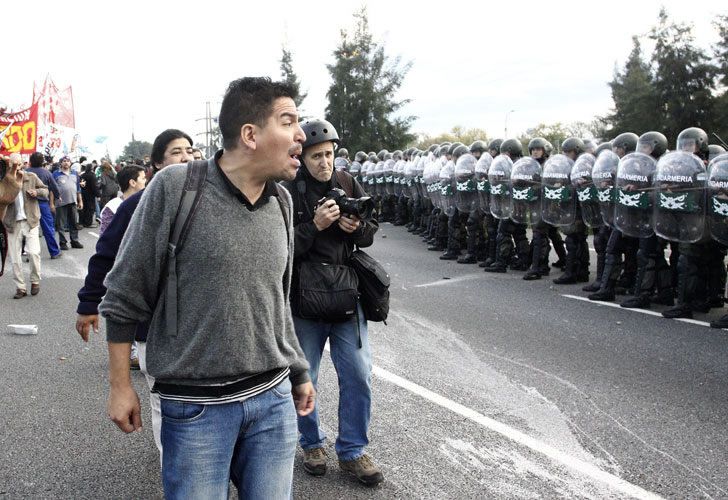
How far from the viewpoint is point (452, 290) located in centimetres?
963

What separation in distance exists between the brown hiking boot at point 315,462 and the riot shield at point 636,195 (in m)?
5.70

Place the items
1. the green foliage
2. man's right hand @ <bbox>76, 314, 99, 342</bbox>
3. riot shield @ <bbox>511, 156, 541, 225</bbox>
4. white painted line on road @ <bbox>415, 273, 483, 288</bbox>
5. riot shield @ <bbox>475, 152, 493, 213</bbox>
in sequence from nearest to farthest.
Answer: man's right hand @ <bbox>76, 314, 99, 342</bbox>, white painted line on road @ <bbox>415, 273, 483, 288</bbox>, riot shield @ <bbox>511, 156, 541, 225</bbox>, riot shield @ <bbox>475, 152, 493, 213</bbox>, the green foliage

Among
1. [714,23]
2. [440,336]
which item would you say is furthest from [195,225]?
[714,23]

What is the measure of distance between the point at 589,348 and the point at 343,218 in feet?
12.6

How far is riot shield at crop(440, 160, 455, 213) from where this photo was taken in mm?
13125

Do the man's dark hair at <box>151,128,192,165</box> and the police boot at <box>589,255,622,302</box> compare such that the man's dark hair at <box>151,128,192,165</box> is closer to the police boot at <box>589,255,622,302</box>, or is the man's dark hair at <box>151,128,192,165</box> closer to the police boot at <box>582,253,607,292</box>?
the police boot at <box>589,255,622,302</box>

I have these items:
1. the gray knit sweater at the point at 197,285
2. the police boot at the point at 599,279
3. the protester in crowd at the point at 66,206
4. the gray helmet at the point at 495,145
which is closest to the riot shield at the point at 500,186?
the gray helmet at the point at 495,145

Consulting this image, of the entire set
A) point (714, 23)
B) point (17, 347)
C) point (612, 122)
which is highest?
point (714, 23)

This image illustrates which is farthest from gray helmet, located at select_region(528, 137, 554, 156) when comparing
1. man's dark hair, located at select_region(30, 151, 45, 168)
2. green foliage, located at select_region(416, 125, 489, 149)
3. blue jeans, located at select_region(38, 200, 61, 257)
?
green foliage, located at select_region(416, 125, 489, 149)

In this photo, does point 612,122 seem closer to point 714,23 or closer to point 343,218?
point 714,23

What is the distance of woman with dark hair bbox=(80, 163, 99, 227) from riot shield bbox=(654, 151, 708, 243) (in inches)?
550

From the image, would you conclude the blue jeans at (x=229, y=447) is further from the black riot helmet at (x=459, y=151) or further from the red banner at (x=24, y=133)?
the red banner at (x=24, y=133)

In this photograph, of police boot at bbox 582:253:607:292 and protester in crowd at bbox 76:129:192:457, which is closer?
protester in crowd at bbox 76:129:192:457

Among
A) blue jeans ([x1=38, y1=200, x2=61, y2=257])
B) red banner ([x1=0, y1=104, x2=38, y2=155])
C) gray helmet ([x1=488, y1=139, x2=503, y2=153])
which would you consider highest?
red banner ([x1=0, y1=104, x2=38, y2=155])
